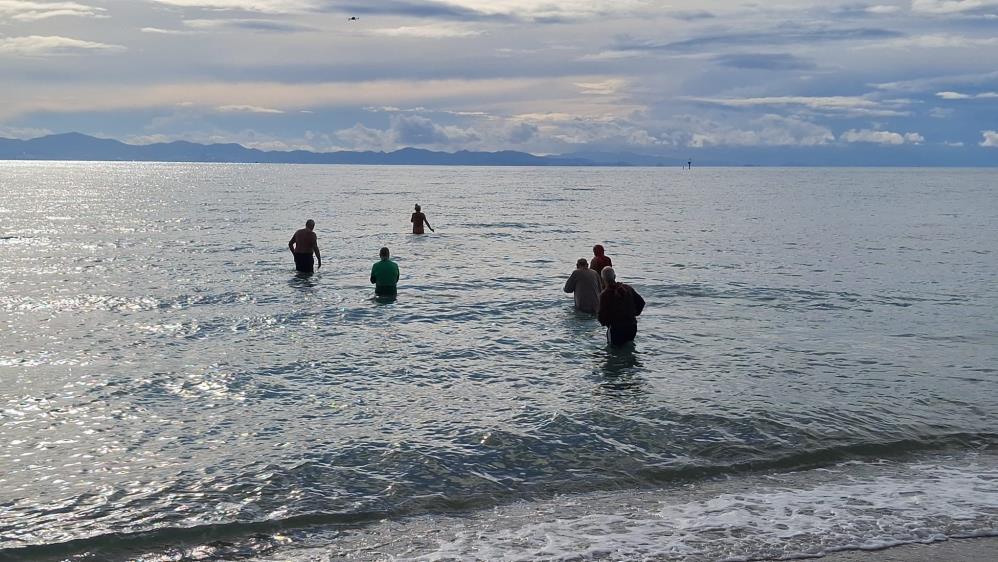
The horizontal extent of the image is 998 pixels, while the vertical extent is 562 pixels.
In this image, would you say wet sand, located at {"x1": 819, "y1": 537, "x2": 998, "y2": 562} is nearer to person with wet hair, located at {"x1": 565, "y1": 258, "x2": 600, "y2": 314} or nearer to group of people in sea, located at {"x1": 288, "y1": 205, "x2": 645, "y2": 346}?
group of people in sea, located at {"x1": 288, "y1": 205, "x2": 645, "y2": 346}

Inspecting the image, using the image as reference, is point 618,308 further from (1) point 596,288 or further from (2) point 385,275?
(2) point 385,275

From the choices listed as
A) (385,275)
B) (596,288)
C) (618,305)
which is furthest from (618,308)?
(385,275)

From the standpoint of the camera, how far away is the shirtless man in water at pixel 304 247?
27000 mm

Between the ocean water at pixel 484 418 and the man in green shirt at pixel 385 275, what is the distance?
1.91 feet

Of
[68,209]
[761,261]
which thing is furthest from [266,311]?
[68,209]

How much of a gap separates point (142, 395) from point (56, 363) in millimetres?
3356

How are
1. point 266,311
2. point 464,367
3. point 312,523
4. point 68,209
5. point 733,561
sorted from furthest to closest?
point 68,209
point 266,311
point 464,367
point 312,523
point 733,561

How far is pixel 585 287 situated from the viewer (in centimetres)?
2042

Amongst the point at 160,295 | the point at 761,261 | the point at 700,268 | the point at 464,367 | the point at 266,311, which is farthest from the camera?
the point at 761,261

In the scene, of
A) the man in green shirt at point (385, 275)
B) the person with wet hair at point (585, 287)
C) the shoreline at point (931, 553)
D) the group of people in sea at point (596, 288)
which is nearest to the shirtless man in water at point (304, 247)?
the group of people in sea at point (596, 288)

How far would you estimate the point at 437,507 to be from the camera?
9.20 metres

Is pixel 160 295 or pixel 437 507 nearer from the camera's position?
pixel 437 507

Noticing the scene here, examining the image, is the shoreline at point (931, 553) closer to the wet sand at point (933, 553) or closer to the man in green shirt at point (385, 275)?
the wet sand at point (933, 553)

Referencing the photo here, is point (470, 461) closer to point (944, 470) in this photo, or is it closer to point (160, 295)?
point (944, 470)
